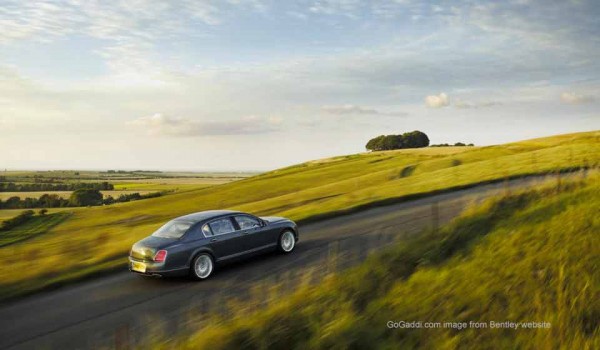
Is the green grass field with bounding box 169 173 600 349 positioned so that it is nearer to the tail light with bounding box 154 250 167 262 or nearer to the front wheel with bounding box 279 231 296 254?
the tail light with bounding box 154 250 167 262

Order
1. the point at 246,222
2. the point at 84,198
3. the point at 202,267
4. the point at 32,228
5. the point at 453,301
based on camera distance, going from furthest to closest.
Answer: the point at 84,198 < the point at 32,228 < the point at 246,222 < the point at 202,267 < the point at 453,301

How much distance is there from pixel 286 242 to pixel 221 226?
1902mm

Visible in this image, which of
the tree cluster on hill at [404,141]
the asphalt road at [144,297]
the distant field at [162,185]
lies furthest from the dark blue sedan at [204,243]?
the tree cluster on hill at [404,141]

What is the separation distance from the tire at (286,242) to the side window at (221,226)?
1.39m

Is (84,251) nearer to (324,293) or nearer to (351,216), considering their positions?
(351,216)

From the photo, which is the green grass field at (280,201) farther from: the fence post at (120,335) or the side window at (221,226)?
the fence post at (120,335)

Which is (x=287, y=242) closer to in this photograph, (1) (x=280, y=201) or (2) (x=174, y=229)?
(2) (x=174, y=229)

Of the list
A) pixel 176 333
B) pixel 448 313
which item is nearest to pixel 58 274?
pixel 176 333

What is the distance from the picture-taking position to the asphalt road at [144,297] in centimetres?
771

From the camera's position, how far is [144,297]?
31.2ft

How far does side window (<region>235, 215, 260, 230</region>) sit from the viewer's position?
11492 millimetres

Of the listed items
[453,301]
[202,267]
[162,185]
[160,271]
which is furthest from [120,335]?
[162,185]

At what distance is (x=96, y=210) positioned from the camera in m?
56.1

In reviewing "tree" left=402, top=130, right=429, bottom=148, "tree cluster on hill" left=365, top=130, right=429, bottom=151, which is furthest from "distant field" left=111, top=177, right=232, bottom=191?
"tree" left=402, top=130, right=429, bottom=148
